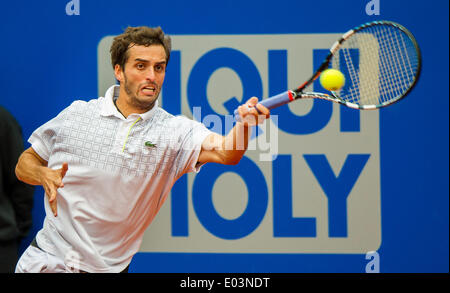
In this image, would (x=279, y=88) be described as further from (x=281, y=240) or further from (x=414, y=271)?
(x=414, y=271)

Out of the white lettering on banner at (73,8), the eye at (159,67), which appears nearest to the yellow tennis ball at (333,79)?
the eye at (159,67)

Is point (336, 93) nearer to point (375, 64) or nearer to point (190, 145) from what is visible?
point (190, 145)

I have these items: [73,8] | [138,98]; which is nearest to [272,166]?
[138,98]

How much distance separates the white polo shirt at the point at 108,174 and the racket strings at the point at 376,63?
3.06ft

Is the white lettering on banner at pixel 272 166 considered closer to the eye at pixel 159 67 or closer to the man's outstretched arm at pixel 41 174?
the eye at pixel 159 67

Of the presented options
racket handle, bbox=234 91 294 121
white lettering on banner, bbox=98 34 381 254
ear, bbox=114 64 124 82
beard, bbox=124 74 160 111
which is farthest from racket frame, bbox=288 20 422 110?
white lettering on banner, bbox=98 34 381 254

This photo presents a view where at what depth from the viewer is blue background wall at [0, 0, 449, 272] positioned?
357 centimetres

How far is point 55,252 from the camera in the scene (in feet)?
8.36

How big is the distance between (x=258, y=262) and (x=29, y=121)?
5.51 feet

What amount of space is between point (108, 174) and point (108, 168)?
0.09 feet

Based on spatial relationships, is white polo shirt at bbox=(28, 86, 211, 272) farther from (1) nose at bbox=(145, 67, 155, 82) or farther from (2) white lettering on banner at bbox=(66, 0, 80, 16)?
(2) white lettering on banner at bbox=(66, 0, 80, 16)

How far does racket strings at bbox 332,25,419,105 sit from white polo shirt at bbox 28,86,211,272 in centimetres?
93

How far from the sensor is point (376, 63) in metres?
3.39

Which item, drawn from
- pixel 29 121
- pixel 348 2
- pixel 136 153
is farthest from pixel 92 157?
pixel 348 2
